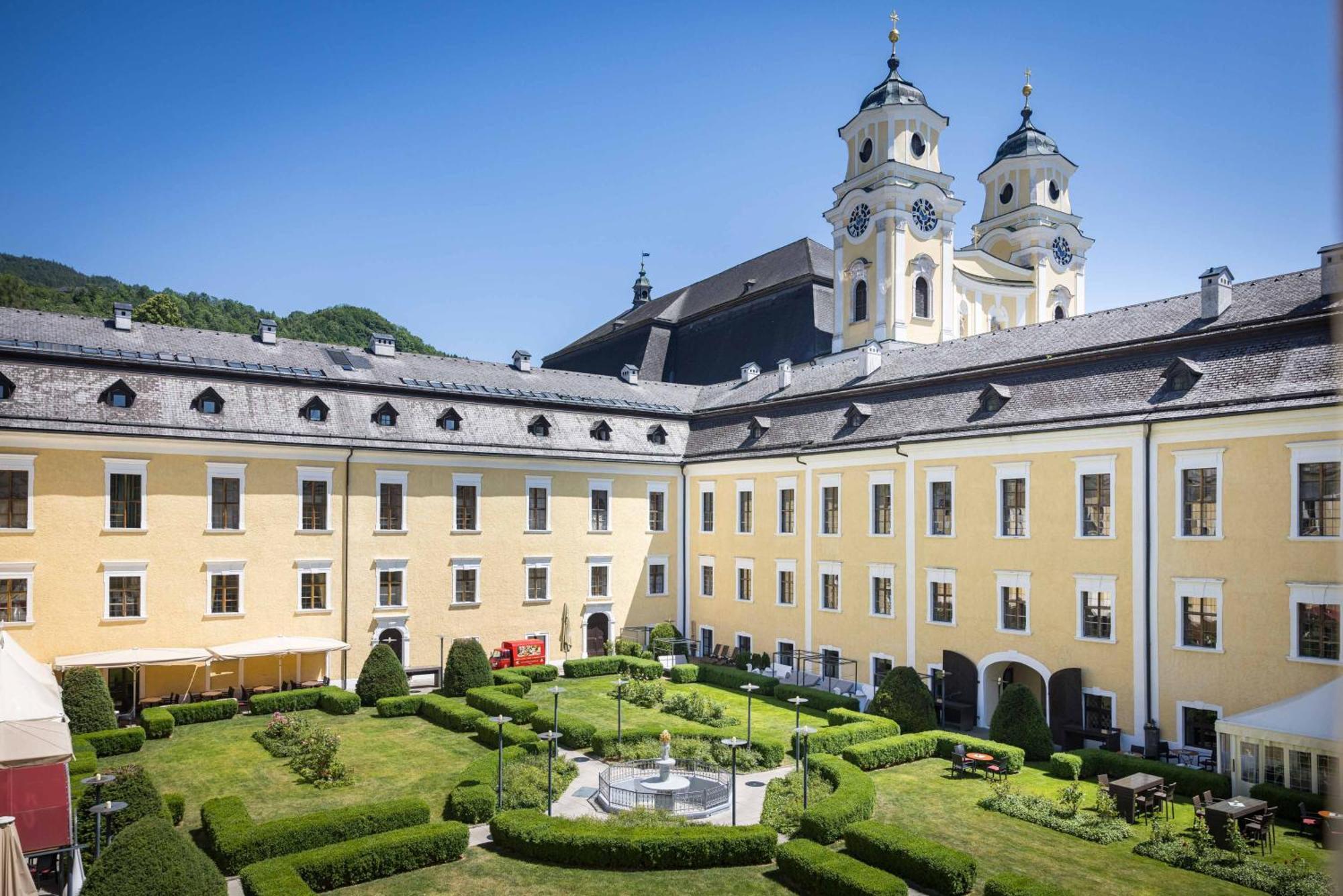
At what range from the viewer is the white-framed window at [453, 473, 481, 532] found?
35.1 m

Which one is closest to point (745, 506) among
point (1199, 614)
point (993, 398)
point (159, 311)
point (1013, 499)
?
point (993, 398)

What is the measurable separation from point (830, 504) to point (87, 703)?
24.3m

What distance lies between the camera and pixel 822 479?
1318 inches

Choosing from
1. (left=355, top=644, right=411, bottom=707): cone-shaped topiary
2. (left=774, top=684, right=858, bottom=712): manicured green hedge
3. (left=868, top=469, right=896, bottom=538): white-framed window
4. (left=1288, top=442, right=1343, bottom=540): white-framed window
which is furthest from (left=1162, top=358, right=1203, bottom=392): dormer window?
(left=355, top=644, right=411, bottom=707): cone-shaped topiary

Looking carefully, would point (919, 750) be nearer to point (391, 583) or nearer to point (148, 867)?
point (148, 867)

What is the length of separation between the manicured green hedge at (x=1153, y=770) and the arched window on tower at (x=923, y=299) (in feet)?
106

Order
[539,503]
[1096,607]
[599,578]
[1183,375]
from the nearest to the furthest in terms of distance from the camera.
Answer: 1. [1183,375]
2. [1096,607]
3. [539,503]
4. [599,578]

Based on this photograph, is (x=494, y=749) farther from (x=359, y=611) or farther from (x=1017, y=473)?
(x=1017, y=473)

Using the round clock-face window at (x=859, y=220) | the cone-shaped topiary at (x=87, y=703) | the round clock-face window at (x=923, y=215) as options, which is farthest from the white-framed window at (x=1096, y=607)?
the round clock-face window at (x=859, y=220)

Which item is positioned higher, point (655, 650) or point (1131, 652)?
point (1131, 652)

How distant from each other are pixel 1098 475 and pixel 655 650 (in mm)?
20009

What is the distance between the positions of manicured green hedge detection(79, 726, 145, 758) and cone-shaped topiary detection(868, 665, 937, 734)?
Result: 20668 millimetres

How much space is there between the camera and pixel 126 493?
28.9m

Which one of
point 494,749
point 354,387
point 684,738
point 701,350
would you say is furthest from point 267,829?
point 701,350
